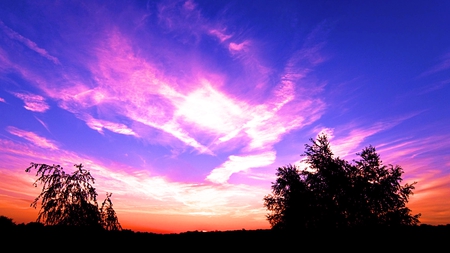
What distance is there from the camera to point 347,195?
1380 inches

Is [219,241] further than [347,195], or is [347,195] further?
[347,195]

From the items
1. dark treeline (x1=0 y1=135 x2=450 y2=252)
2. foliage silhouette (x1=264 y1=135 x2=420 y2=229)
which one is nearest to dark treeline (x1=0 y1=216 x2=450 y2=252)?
dark treeline (x1=0 y1=135 x2=450 y2=252)

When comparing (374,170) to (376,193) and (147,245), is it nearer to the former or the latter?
(376,193)

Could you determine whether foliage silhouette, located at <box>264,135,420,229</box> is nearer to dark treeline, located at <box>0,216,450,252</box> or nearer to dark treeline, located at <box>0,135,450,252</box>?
dark treeline, located at <box>0,135,450,252</box>

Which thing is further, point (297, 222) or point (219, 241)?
point (297, 222)

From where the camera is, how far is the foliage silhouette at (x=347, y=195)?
34.3 m

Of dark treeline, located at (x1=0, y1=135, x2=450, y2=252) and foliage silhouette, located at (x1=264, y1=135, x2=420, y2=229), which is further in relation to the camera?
foliage silhouette, located at (x1=264, y1=135, x2=420, y2=229)

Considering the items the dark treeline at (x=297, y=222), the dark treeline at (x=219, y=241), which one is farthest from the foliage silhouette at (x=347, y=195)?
the dark treeline at (x=219, y=241)

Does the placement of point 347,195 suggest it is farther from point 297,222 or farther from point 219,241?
point 219,241

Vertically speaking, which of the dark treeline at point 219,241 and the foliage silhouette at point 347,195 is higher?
the foliage silhouette at point 347,195

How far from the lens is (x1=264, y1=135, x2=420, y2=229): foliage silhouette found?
112ft

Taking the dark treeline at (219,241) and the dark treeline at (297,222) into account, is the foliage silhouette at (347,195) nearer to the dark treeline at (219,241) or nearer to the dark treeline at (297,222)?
the dark treeline at (297,222)

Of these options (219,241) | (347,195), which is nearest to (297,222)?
(347,195)

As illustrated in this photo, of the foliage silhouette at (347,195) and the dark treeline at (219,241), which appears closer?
the dark treeline at (219,241)
